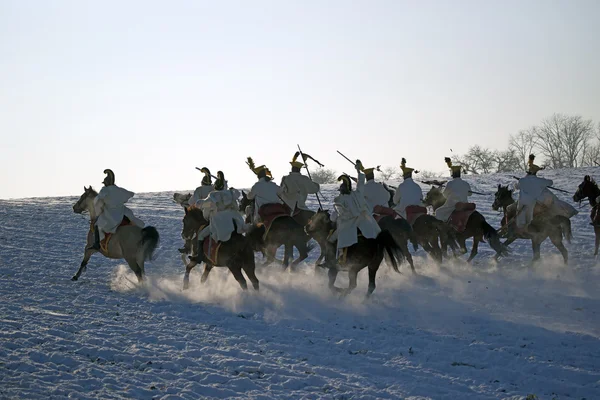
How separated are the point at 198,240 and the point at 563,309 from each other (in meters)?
6.29

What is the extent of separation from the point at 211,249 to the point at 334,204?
2.33m

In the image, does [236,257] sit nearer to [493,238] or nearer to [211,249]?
[211,249]

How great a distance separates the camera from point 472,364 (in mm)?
7848

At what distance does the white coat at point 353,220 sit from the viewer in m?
11.4

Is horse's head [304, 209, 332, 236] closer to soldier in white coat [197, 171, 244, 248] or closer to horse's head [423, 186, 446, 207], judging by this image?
soldier in white coat [197, 171, 244, 248]

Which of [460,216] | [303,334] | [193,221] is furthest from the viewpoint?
[460,216]

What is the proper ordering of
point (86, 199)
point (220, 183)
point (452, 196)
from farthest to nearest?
point (452, 196)
point (86, 199)
point (220, 183)

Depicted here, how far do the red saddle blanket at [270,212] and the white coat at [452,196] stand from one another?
382 cm

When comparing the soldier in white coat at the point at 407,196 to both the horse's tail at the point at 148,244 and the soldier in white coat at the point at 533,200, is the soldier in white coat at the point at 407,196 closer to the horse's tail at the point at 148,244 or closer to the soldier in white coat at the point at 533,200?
the soldier in white coat at the point at 533,200

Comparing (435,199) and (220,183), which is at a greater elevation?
(220,183)

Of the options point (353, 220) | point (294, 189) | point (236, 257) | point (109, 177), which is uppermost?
point (109, 177)

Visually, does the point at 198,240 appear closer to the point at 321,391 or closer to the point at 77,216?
the point at 321,391

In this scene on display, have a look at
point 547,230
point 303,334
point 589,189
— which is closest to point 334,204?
point 303,334

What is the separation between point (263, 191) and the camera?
14.3 meters
